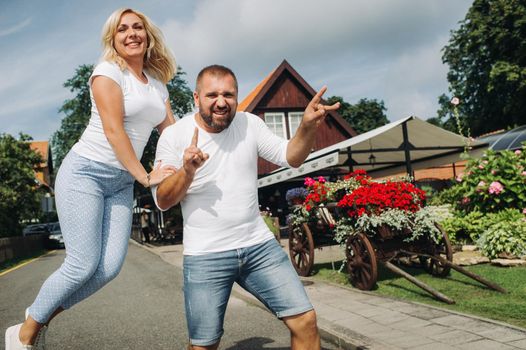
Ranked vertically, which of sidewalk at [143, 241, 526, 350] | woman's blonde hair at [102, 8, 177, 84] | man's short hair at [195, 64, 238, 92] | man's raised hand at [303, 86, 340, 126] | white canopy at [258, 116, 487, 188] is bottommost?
sidewalk at [143, 241, 526, 350]

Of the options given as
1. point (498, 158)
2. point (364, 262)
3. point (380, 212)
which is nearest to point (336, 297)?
point (364, 262)

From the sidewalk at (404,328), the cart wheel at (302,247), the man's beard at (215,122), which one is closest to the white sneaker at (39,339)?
the man's beard at (215,122)

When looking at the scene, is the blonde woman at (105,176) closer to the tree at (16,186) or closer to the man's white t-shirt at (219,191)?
the man's white t-shirt at (219,191)

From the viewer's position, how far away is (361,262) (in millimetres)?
6621

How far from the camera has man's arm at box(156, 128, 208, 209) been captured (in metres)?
2.23

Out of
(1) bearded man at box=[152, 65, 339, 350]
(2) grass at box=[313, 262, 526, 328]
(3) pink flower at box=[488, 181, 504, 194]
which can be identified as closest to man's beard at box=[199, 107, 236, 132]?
(1) bearded man at box=[152, 65, 339, 350]

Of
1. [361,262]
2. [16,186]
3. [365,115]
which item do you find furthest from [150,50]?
[365,115]

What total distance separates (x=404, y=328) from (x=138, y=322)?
2994 mm

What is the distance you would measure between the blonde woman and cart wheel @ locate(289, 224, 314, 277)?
18.0 feet

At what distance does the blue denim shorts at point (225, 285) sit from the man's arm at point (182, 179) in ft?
1.12

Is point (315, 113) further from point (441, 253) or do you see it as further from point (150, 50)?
point (441, 253)

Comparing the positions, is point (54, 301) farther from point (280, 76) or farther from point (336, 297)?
point (280, 76)

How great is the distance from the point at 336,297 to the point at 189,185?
14.2 feet

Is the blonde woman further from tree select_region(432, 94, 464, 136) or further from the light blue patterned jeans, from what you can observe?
tree select_region(432, 94, 464, 136)
